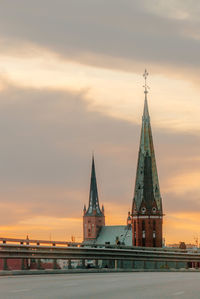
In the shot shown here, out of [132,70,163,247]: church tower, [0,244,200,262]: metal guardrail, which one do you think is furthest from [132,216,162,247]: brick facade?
[0,244,200,262]: metal guardrail

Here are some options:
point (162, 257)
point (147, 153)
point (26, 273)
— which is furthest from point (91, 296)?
point (147, 153)

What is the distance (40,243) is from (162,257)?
14002 mm

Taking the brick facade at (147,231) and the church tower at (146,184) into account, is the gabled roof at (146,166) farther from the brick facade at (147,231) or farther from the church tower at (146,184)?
the brick facade at (147,231)

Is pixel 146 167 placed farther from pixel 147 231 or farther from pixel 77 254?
pixel 77 254

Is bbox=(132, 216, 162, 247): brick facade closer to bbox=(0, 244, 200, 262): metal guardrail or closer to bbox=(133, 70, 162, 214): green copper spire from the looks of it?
bbox=(133, 70, 162, 214): green copper spire

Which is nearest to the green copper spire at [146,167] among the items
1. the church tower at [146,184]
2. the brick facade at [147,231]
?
the church tower at [146,184]

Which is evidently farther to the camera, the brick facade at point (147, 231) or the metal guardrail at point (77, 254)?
the brick facade at point (147, 231)

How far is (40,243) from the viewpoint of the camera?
29.2 metres

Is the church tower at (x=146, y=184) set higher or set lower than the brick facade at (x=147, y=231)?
higher

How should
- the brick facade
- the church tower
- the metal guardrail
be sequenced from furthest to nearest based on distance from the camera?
the brick facade
the church tower
the metal guardrail

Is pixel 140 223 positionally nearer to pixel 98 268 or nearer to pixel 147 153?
pixel 147 153

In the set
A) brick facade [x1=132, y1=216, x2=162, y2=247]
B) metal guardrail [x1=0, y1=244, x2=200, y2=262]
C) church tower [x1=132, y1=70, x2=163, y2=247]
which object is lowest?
metal guardrail [x1=0, y1=244, x2=200, y2=262]

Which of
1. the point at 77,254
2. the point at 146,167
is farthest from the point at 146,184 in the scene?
the point at 77,254

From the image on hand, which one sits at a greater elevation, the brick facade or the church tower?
the church tower
